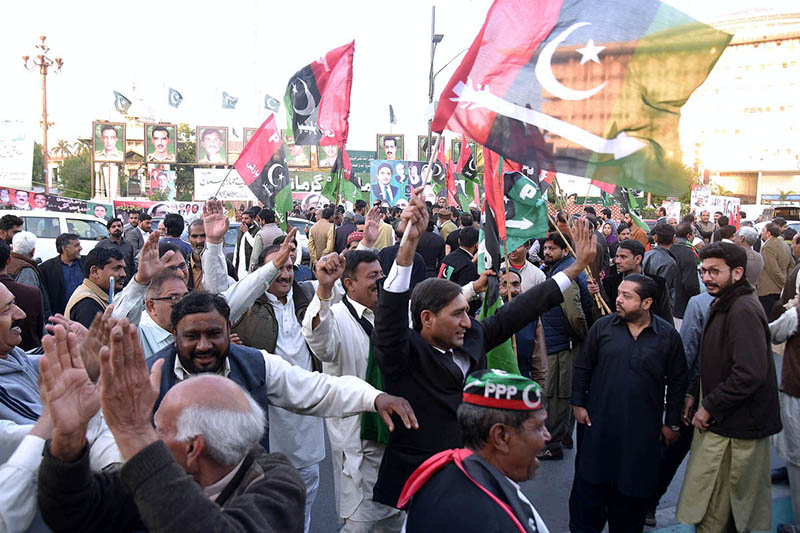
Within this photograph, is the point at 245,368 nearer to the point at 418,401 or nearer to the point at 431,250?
the point at 418,401

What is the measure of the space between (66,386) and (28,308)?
3758 mm

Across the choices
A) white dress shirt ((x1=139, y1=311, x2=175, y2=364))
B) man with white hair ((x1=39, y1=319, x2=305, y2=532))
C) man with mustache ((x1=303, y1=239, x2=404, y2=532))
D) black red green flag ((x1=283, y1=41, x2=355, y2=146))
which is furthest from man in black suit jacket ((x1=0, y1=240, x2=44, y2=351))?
black red green flag ((x1=283, y1=41, x2=355, y2=146))

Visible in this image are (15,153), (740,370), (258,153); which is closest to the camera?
(740,370)

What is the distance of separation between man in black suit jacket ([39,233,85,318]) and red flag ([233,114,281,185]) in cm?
211

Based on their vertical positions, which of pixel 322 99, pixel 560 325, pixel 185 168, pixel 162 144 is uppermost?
pixel 162 144

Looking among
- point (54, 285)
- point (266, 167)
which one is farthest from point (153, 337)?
point (266, 167)

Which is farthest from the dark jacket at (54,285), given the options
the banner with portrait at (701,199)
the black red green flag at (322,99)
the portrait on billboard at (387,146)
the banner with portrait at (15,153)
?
the portrait on billboard at (387,146)

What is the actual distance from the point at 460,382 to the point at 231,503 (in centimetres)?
152

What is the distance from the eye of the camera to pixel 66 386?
6.11 feet

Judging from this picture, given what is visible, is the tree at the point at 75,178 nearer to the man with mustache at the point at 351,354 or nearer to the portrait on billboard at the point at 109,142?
the portrait on billboard at the point at 109,142

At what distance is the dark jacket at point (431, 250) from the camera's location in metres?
9.54

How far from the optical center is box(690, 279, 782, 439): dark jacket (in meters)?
3.86

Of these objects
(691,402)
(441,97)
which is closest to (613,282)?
(691,402)

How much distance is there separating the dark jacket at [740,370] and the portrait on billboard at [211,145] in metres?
53.4
